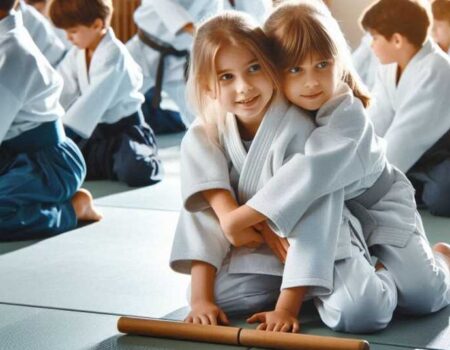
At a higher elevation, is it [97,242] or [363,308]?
[363,308]

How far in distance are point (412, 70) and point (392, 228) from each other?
1.66 m

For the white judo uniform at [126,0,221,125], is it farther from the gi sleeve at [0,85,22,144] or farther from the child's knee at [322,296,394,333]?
the child's knee at [322,296,394,333]

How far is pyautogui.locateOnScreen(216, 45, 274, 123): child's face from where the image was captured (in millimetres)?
2672

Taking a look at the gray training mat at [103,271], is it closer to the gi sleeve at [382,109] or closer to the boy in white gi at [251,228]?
the boy in white gi at [251,228]

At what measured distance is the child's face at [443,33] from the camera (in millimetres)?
5184

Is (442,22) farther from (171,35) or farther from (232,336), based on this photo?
(232,336)

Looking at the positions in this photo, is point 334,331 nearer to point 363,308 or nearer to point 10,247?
point 363,308

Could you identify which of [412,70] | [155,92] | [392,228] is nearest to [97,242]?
[392,228]

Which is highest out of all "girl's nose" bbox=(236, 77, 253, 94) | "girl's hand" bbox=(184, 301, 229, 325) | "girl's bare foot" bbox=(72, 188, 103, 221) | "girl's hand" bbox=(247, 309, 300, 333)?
"girl's nose" bbox=(236, 77, 253, 94)

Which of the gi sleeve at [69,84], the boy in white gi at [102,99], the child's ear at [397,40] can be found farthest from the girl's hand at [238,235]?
the gi sleeve at [69,84]

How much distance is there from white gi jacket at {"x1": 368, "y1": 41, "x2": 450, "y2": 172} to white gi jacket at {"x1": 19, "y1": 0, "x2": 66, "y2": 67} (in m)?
2.64

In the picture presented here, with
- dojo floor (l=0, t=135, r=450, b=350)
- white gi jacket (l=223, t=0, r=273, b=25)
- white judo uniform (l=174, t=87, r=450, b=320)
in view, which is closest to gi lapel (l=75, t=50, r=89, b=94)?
dojo floor (l=0, t=135, r=450, b=350)

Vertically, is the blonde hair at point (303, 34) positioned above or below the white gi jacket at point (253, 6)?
above

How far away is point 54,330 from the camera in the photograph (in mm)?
2621
